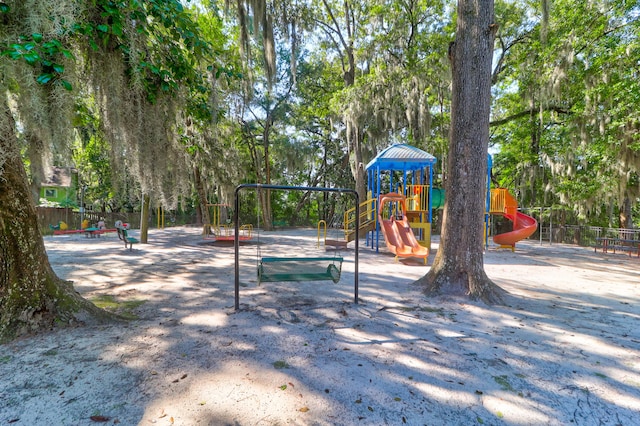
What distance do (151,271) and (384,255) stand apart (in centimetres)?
563

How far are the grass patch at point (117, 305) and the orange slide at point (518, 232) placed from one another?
10389 mm

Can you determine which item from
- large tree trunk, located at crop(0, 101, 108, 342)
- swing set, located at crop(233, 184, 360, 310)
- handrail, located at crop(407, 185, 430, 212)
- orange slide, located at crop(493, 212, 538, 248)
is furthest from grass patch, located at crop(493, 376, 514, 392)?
orange slide, located at crop(493, 212, 538, 248)

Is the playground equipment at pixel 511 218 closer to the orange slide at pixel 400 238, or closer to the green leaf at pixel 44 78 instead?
the orange slide at pixel 400 238

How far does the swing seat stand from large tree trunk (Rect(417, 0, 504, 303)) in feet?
4.86

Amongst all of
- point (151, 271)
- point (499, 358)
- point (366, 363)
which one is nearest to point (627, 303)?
point (499, 358)

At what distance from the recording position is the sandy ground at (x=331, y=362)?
1695 mm

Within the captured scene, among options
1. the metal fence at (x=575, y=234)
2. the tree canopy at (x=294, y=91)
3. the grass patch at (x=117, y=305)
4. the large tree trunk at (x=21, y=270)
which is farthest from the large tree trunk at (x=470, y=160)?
the metal fence at (x=575, y=234)

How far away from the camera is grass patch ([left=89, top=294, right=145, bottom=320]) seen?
3.27 m

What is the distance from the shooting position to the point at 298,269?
3613 mm

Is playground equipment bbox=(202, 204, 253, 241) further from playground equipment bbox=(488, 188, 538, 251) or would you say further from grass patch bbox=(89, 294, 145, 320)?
playground equipment bbox=(488, 188, 538, 251)

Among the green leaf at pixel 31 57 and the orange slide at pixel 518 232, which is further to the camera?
the orange slide at pixel 518 232

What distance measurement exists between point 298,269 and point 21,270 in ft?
8.40

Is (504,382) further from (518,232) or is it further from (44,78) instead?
(518,232)

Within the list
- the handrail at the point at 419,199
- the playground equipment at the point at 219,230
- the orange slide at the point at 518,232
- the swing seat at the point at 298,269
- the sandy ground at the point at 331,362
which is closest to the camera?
the sandy ground at the point at 331,362
